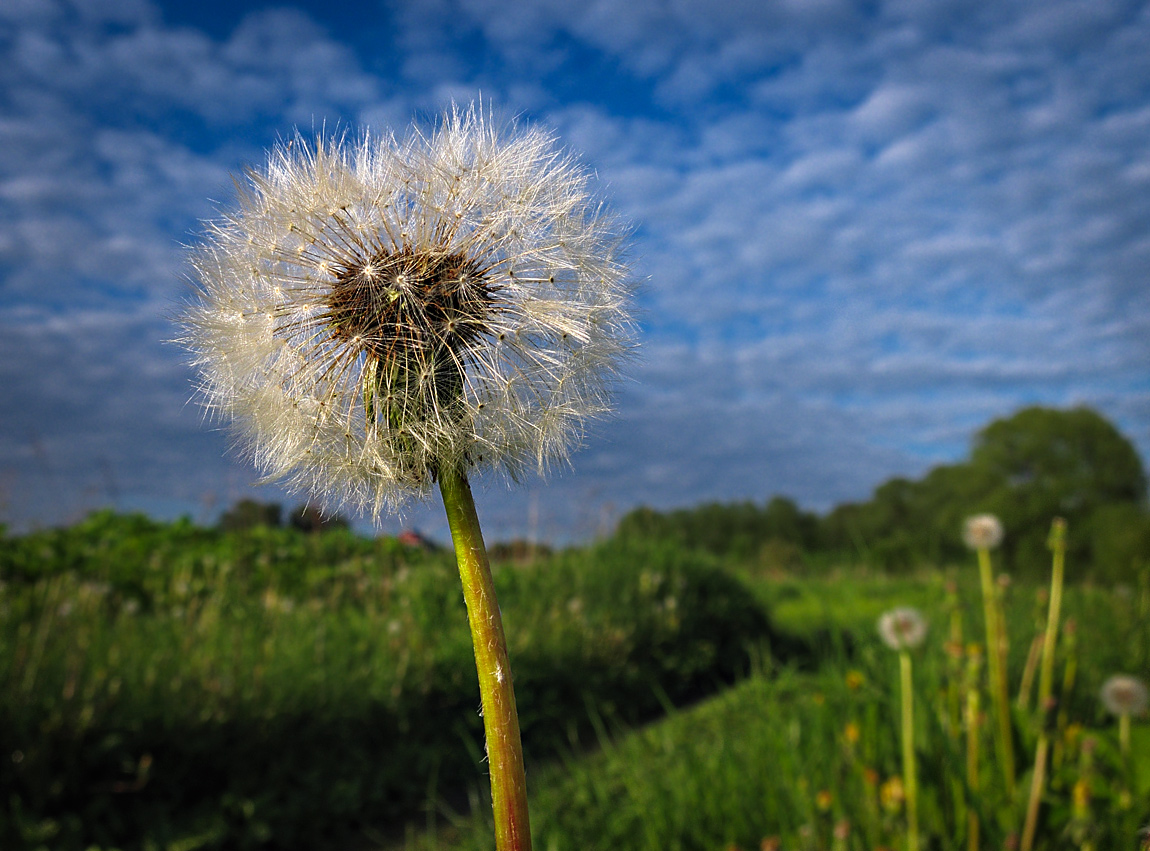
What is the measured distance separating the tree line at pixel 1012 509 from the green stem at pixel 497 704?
42.2 ft

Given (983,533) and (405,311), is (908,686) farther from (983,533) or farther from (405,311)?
(405,311)

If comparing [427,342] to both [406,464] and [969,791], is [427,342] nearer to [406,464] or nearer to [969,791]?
[406,464]

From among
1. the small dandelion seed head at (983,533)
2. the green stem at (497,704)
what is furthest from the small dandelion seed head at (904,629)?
the green stem at (497,704)

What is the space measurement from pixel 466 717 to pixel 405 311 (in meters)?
4.63

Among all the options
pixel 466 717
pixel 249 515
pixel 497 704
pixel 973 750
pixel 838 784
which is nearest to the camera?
pixel 497 704

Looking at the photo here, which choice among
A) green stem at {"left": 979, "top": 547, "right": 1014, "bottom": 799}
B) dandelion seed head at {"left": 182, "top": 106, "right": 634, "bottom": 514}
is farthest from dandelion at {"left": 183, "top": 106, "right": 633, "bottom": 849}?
green stem at {"left": 979, "top": 547, "right": 1014, "bottom": 799}

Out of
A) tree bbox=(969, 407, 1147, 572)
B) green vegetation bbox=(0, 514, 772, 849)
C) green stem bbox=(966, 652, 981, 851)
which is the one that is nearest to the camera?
green stem bbox=(966, 652, 981, 851)

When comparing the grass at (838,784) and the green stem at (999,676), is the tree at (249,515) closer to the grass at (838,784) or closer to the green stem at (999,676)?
the grass at (838,784)

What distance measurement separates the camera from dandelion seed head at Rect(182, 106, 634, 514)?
2.97ft

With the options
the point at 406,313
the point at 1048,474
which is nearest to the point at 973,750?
the point at 406,313

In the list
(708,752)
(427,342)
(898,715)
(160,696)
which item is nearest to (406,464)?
(427,342)

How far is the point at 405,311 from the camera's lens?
92 cm

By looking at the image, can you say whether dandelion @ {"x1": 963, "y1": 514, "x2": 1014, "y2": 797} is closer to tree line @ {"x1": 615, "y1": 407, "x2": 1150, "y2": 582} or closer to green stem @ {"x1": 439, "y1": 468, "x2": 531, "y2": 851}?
green stem @ {"x1": 439, "y1": 468, "x2": 531, "y2": 851}

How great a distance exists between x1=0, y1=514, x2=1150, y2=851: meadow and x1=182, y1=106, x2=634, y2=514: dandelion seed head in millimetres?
552
